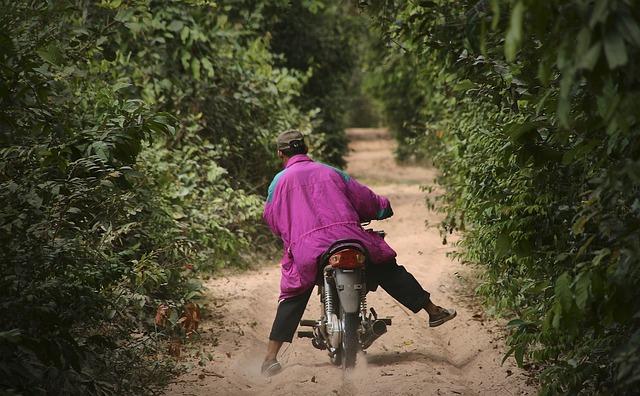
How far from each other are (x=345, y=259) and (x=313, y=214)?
46 centimetres

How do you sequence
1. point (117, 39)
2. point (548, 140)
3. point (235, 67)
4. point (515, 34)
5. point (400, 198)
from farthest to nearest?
1. point (400, 198)
2. point (235, 67)
3. point (117, 39)
4. point (548, 140)
5. point (515, 34)

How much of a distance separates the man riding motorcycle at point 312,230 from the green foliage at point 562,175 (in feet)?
2.51

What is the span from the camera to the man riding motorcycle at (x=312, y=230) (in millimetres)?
6078

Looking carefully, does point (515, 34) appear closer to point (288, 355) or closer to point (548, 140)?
point (548, 140)

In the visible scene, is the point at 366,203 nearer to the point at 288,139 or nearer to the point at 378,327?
the point at 288,139

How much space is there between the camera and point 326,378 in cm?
608

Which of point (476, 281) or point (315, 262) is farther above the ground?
point (315, 262)

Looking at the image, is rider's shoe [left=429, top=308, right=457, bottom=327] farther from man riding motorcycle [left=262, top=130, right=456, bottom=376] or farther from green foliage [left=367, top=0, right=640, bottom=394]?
green foliage [left=367, top=0, right=640, bottom=394]

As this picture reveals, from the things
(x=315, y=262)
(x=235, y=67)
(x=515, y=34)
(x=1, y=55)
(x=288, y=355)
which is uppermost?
(x=515, y=34)

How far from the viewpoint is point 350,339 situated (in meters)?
5.96

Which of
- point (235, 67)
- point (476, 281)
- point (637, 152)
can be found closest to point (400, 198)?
point (235, 67)

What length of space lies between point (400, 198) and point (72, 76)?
39.2ft

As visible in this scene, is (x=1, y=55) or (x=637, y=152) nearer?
(x=637, y=152)

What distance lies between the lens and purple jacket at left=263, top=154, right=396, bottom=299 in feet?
19.9
